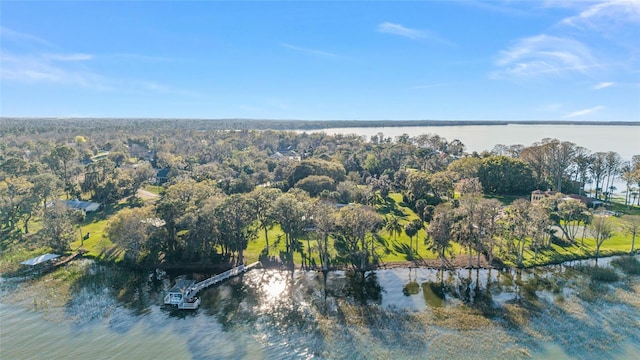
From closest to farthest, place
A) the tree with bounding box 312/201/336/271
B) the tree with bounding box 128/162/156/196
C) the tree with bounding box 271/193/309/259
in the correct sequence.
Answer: the tree with bounding box 312/201/336/271
the tree with bounding box 271/193/309/259
the tree with bounding box 128/162/156/196

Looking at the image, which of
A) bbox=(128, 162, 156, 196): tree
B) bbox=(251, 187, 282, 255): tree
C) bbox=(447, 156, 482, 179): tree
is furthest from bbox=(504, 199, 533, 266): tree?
bbox=(128, 162, 156, 196): tree

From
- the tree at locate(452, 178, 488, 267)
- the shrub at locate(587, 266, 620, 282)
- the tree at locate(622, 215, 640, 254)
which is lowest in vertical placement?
the shrub at locate(587, 266, 620, 282)

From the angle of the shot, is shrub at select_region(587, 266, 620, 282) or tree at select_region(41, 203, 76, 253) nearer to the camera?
shrub at select_region(587, 266, 620, 282)

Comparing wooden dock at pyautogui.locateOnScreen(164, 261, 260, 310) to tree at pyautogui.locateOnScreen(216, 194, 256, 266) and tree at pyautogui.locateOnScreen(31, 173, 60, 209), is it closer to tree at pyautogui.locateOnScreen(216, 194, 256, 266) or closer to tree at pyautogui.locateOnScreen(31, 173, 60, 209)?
tree at pyautogui.locateOnScreen(216, 194, 256, 266)

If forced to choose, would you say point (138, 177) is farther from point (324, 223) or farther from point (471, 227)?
point (471, 227)

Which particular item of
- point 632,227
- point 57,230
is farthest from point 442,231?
point 57,230

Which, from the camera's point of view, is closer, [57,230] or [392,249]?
[57,230]

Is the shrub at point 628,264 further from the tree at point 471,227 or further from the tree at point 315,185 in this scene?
the tree at point 315,185
